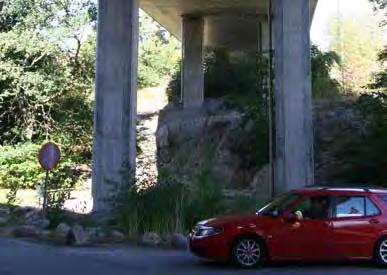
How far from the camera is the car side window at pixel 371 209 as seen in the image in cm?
1318

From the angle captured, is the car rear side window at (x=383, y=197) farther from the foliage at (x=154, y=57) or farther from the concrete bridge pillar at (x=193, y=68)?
the foliage at (x=154, y=57)

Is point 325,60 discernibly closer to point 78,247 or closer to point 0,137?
point 0,137

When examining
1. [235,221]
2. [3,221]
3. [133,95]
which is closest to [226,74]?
[133,95]

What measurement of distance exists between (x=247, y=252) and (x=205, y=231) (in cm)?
87

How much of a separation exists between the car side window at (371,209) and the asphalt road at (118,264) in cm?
100

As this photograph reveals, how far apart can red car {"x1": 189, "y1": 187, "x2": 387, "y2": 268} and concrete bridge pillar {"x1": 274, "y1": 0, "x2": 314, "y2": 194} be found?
9.78 m

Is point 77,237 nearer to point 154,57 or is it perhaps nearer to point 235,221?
point 235,221

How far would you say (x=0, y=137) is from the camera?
3784 centimetres

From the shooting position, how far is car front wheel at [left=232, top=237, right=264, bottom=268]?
42.3 feet

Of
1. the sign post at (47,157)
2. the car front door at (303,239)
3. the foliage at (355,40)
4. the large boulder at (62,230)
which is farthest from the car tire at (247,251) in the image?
the foliage at (355,40)

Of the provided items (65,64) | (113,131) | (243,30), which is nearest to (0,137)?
(65,64)

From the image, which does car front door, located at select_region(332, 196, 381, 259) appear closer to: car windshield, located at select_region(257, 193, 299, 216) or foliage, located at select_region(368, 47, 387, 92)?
car windshield, located at select_region(257, 193, 299, 216)

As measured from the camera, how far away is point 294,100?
23219 millimetres

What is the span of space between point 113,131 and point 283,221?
11825 millimetres
